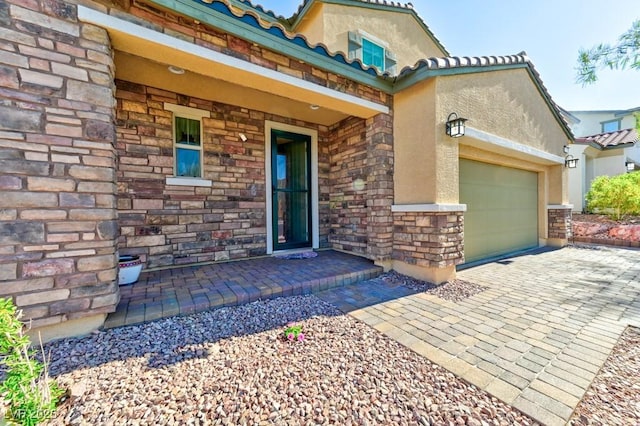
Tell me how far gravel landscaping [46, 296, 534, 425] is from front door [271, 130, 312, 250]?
312cm

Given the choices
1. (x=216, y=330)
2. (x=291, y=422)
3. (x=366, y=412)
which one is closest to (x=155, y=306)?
(x=216, y=330)

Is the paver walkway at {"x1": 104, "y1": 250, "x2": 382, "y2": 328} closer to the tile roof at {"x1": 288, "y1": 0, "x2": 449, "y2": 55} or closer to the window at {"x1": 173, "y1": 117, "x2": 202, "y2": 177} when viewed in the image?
the window at {"x1": 173, "y1": 117, "x2": 202, "y2": 177}

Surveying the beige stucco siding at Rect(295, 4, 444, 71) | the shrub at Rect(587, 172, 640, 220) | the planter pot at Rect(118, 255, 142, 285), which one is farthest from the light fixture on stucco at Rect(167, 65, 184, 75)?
the shrub at Rect(587, 172, 640, 220)

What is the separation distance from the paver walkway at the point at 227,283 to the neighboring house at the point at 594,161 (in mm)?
10956

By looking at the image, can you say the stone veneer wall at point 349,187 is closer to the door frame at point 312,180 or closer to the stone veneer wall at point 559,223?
the door frame at point 312,180

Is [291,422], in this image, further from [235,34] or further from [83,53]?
[235,34]

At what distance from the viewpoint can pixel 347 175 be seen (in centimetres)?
535

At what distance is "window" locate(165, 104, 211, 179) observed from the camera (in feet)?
14.1

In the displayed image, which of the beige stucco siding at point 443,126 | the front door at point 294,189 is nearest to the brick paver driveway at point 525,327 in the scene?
the beige stucco siding at point 443,126

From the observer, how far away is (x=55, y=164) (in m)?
2.19

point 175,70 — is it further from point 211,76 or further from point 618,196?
point 618,196

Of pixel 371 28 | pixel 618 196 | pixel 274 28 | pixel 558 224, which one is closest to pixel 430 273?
pixel 274 28

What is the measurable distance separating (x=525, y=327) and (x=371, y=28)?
274 inches

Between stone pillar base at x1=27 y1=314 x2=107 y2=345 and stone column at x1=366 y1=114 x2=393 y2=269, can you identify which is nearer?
stone pillar base at x1=27 y1=314 x2=107 y2=345
